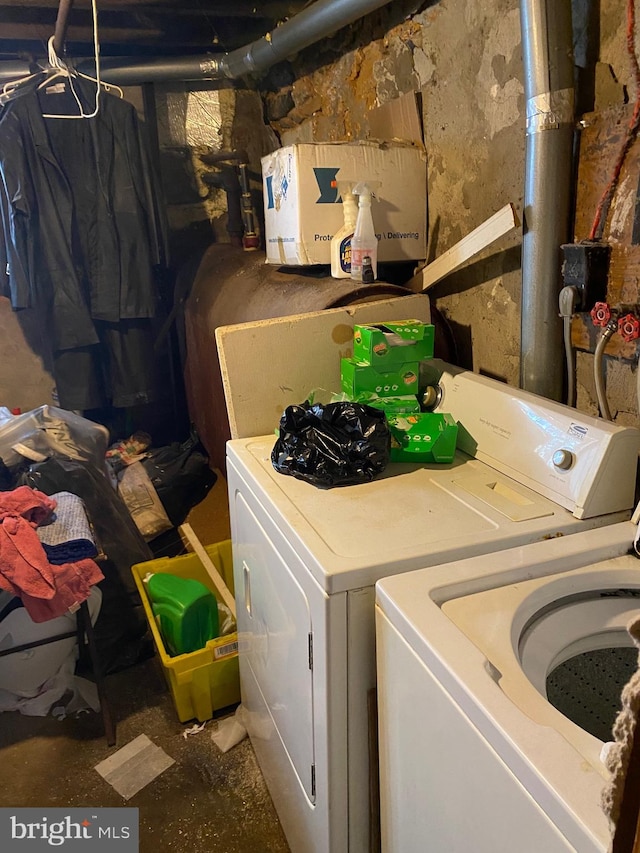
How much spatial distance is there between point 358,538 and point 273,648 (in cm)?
40

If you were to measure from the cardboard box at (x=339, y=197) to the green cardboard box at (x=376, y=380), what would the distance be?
1.81 feet

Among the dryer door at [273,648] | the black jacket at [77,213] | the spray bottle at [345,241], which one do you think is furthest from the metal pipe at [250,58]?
the dryer door at [273,648]

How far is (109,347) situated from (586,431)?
2375 millimetres

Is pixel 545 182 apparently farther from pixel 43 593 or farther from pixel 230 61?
pixel 230 61

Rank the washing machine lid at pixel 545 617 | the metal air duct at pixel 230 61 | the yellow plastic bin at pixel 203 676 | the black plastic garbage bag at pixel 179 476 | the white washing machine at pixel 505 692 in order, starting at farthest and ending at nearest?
the black plastic garbage bag at pixel 179 476 < the metal air duct at pixel 230 61 < the yellow plastic bin at pixel 203 676 < the washing machine lid at pixel 545 617 < the white washing machine at pixel 505 692

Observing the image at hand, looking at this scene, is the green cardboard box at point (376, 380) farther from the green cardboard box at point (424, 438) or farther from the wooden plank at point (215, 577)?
the wooden plank at point (215, 577)

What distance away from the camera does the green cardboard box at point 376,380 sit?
1446 mm

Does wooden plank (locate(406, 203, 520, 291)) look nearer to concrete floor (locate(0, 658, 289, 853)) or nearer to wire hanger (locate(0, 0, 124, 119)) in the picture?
concrete floor (locate(0, 658, 289, 853))

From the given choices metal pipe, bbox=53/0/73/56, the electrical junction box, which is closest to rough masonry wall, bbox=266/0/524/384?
the electrical junction box

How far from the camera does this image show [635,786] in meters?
0.39

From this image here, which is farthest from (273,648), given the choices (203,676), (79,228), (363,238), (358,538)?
(79,228)

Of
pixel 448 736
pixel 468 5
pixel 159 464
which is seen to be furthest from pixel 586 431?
pixel 159 464

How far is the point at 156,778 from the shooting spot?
161cm

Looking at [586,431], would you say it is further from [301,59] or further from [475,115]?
[301,59]
